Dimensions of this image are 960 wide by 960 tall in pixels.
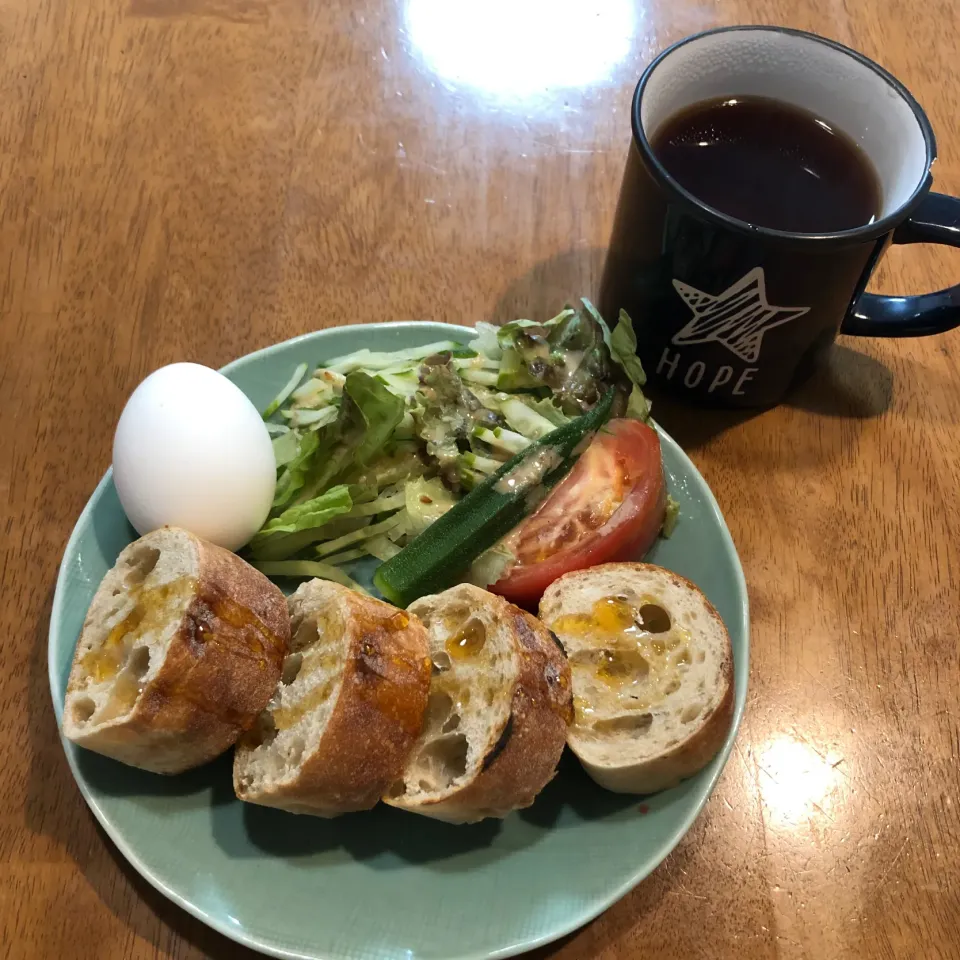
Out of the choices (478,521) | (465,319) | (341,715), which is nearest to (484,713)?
(341,715)

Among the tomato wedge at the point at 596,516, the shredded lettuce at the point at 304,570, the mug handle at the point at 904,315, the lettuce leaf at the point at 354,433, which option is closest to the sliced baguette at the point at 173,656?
the shredded lettuce at the point at 304,570

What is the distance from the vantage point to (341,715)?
975mm

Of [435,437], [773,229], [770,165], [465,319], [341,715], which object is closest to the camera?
[341,715]

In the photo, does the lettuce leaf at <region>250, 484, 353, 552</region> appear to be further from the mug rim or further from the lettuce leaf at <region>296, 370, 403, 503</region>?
the mug rim

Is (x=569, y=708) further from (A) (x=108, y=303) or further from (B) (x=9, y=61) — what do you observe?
(B) (x=9, y=61)

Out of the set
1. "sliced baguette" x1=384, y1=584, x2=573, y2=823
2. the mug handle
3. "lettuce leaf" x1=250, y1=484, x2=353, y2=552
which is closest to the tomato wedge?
"sliced baguette" x1=384, y1=584, x2=573, y2=823

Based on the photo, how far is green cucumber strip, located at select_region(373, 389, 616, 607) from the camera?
4.09 ft

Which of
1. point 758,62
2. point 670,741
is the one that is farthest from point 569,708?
point 758,62

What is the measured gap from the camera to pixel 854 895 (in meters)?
1.11

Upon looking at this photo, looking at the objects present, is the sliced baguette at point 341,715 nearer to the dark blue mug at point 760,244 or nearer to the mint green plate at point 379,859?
the mint green plate at point 379,859

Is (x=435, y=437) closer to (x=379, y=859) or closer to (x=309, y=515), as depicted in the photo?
(x=309, y=515)

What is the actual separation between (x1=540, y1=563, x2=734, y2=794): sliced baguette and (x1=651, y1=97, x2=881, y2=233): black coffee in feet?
1.78

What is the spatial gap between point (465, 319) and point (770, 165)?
1.98ft

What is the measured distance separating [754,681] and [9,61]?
1954 millimetres
